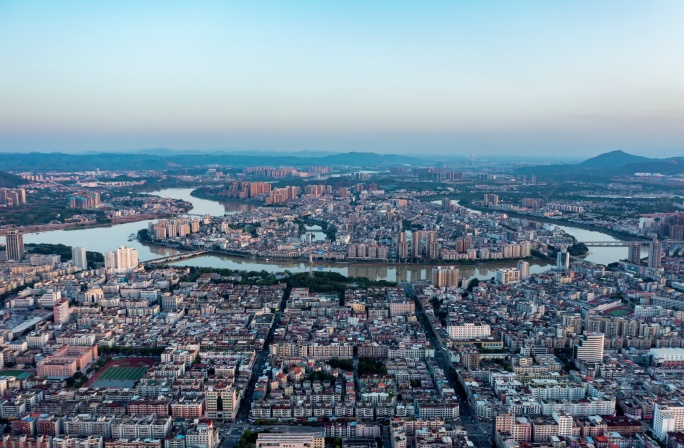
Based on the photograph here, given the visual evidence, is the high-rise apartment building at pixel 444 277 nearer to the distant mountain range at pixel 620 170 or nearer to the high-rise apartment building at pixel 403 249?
the high-rise apartment building at pixel 403 249

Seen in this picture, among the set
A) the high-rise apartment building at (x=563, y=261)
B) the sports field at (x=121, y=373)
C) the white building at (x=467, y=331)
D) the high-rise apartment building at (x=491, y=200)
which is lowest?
the sports field at (x=121, y=373)

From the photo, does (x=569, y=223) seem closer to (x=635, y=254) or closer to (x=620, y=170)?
(x=635, y=254)

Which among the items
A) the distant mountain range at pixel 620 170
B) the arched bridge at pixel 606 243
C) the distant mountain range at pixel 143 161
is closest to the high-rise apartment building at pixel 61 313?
the arched bridge at pixel 606 243

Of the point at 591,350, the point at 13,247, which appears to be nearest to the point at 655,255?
the point at 591,350

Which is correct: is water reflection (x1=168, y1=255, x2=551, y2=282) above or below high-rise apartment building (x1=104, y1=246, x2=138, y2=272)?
below

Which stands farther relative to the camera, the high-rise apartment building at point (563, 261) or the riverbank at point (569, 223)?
the riverbank at point (569, 223)

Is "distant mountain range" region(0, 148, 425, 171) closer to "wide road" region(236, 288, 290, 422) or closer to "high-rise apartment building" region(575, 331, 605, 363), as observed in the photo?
"wide road" region(236, 288, 290, 422)

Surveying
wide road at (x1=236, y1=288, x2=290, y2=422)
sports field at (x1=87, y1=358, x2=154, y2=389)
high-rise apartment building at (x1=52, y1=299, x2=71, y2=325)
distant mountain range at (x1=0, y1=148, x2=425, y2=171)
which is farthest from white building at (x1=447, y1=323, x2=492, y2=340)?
distant mountain range at (x1=0, y1=148, x2=425, y2=171)
